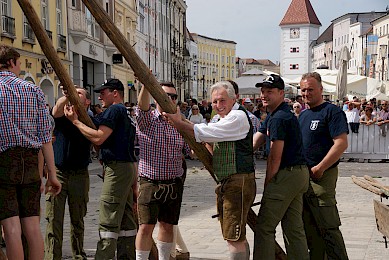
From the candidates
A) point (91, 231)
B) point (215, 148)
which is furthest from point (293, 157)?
point (91, 231)

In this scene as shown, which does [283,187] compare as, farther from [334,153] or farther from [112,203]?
[112,203]

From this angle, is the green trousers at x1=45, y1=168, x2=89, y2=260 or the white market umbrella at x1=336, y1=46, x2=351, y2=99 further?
the white market umbrella at x1=336, y1=46, x2=351, y2=99

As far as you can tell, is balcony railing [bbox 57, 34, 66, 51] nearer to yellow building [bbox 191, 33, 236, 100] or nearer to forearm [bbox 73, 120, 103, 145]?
forearm [bbox 73, 120, 103, 145]

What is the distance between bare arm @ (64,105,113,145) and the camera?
622 centimetres

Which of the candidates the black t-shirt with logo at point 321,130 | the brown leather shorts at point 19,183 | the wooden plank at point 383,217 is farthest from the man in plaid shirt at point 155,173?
the wooden plank at point 383,217

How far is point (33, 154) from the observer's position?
5520 millimetres

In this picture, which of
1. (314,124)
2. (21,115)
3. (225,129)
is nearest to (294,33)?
(314,124)

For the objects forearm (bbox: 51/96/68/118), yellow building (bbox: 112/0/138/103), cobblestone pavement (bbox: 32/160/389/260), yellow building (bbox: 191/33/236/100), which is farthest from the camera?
yellow building (bbox: 191/33/236/100)

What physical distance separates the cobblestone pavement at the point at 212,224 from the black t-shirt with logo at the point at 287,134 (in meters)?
2.06

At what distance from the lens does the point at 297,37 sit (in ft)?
459

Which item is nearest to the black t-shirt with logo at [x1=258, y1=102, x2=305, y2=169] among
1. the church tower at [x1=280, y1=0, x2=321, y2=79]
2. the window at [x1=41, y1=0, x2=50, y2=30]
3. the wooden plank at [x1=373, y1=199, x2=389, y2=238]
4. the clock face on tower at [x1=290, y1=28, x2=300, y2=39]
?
the wooden plank at [x1=373, y1=199, x2=389, y2=238]

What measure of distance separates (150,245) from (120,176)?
74 centimetres

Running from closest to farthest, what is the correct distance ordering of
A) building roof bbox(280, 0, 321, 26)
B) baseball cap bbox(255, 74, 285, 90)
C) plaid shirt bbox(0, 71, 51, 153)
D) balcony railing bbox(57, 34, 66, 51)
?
plaid shirt bbox(0, 71, 51, 153) → baseball cap bbox(255, 74, 285, 90) → balcony railing bbox(57, 34, 66, 51) → building roof bbox(280, 0, 321, 26)

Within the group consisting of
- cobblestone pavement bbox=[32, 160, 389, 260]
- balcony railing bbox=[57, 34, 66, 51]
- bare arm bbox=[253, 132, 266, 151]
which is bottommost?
cobblestone pavement bbox=[32, 160, 389, 260]
